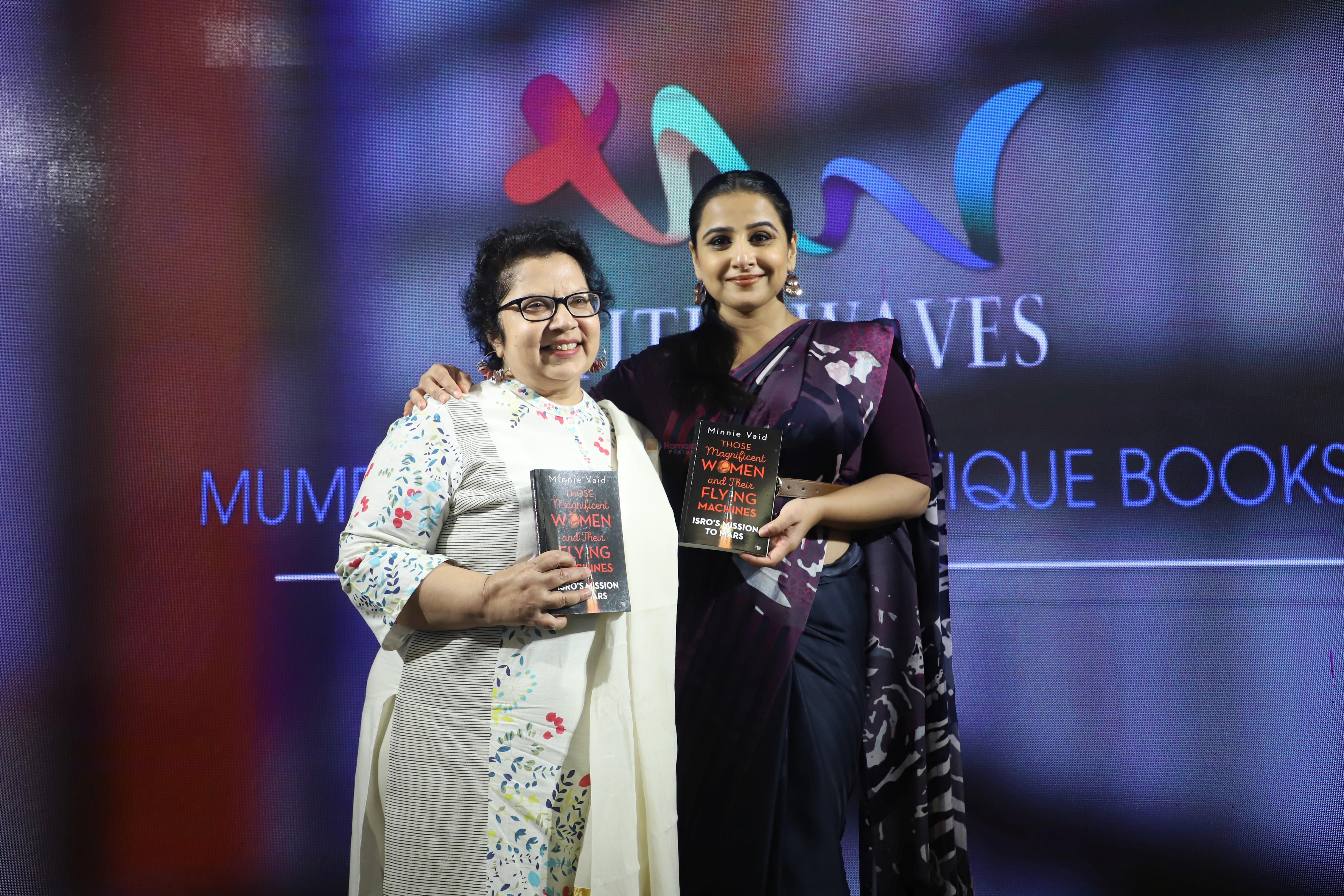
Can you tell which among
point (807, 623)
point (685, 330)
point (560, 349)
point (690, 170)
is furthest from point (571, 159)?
point (807, 623)

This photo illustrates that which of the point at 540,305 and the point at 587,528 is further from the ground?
the point at 540,305

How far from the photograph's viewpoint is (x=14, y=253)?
3.00 meters

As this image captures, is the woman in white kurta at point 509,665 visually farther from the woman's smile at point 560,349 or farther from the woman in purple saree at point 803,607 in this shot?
the woman in purple saree at point 803,607

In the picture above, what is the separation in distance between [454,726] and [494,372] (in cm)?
64

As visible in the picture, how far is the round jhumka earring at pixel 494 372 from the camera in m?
1.66

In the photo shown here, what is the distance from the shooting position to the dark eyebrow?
1.90 m

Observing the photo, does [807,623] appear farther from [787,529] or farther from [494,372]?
[494,372]

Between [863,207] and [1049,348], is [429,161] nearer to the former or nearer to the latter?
[863,207]

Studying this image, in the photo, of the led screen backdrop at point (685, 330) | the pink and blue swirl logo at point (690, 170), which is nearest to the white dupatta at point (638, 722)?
the led screen backdrop at point (685, 330)

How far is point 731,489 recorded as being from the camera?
1626 millimetres

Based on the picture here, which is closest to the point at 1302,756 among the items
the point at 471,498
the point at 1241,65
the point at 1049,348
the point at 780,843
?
the point at 1049,348

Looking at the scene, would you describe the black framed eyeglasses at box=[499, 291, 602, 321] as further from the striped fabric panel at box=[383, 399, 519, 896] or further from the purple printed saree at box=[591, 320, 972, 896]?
the purple printed saree at box=[591, 320, 972, 896]

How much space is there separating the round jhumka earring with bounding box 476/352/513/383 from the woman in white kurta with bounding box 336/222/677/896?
0.18 feet

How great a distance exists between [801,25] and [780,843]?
92.3 inches
